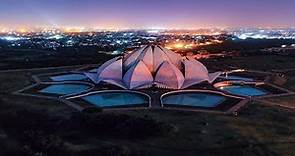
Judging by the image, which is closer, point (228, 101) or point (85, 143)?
point (85, 143)

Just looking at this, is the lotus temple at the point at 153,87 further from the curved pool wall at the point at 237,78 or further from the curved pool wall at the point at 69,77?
the curved pool wall at the point at 69,77

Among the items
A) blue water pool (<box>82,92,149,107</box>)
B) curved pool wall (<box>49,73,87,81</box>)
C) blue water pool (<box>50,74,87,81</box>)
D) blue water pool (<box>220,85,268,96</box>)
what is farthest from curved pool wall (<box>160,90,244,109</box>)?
blue water pool (<box>50,74,87,81</box>)

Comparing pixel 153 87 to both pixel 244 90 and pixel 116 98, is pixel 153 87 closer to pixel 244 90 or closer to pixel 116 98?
pixel 116 98

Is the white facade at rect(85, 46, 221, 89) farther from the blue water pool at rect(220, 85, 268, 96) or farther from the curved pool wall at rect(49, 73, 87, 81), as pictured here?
the curved pool wall at rect(49, 73, 87, 81)

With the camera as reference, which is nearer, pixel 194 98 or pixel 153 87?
pixel 194 98

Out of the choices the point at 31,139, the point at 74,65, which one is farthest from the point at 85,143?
the point at 74,65

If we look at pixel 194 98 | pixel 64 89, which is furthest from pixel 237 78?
pixel 64 89

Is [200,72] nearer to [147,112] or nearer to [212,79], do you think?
[212,79]
